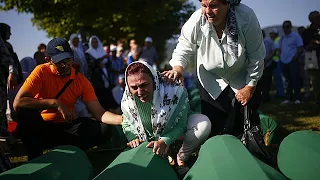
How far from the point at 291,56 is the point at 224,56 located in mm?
→ 6834

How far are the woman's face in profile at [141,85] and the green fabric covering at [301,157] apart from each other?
3.66 ft

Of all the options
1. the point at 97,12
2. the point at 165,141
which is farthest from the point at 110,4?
the point at 165,141

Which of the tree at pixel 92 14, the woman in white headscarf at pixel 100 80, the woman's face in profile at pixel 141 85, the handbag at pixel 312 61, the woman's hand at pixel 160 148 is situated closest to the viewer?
the woman's hand at pixel 160 148

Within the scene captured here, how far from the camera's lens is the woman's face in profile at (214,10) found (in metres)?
3.26

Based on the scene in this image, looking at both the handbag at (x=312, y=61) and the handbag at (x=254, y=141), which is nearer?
the handbag at (x=254, y=141)

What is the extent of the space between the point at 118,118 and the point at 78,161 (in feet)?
3.50

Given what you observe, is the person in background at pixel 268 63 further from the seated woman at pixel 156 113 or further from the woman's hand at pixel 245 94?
the seated woman at pixel 156 113

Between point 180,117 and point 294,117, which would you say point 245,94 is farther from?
point 294,117

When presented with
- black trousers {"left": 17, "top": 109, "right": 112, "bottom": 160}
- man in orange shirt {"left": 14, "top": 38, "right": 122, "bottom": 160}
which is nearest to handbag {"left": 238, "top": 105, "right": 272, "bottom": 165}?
man in orange shirt {"left": 14, "top": 38, "right": 122, "bottom": 160}

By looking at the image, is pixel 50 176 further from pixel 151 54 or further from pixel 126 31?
pixel 126 31

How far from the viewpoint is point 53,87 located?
421 cm

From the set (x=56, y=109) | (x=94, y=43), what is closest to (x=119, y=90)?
(x=94, y=43)

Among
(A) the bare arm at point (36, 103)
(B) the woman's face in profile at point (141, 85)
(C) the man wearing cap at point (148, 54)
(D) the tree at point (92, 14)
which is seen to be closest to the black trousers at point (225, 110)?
(B) the woman's face in profile at point (141, 85)

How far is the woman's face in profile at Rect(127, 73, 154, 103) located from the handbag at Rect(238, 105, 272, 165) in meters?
0.94
